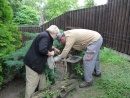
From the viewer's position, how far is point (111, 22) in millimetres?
6590

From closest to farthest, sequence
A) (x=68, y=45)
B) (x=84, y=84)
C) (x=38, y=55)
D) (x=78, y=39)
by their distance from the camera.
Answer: (x=38, y=55)
(x=68, y=45)
(x=78, y=39)
(x=84, y=84)

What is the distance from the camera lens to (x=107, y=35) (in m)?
6.88

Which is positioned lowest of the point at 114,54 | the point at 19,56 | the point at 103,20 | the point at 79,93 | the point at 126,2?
the point at 79,93

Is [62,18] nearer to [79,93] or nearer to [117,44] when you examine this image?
[117,44]

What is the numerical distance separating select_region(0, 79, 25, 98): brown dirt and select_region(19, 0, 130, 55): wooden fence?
397 centimetres

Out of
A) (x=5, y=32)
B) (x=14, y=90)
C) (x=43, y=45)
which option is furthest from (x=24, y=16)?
(x=43, y=45)

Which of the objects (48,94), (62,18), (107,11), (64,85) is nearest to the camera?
(48,94)

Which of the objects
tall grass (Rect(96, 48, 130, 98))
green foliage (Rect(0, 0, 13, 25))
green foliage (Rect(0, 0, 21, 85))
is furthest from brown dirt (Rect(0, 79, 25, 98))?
tall grass (Rect(96, 48, 130, 98))

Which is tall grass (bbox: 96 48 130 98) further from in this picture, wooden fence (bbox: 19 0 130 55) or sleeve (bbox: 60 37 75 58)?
sleeve (bbox: 60 37 75 58)

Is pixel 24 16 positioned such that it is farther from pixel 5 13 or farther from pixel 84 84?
pixel 84 84

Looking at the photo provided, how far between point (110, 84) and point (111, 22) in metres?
3.47

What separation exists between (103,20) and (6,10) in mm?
4269

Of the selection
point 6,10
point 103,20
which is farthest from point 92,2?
point 6,10

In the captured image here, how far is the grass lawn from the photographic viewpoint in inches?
140
